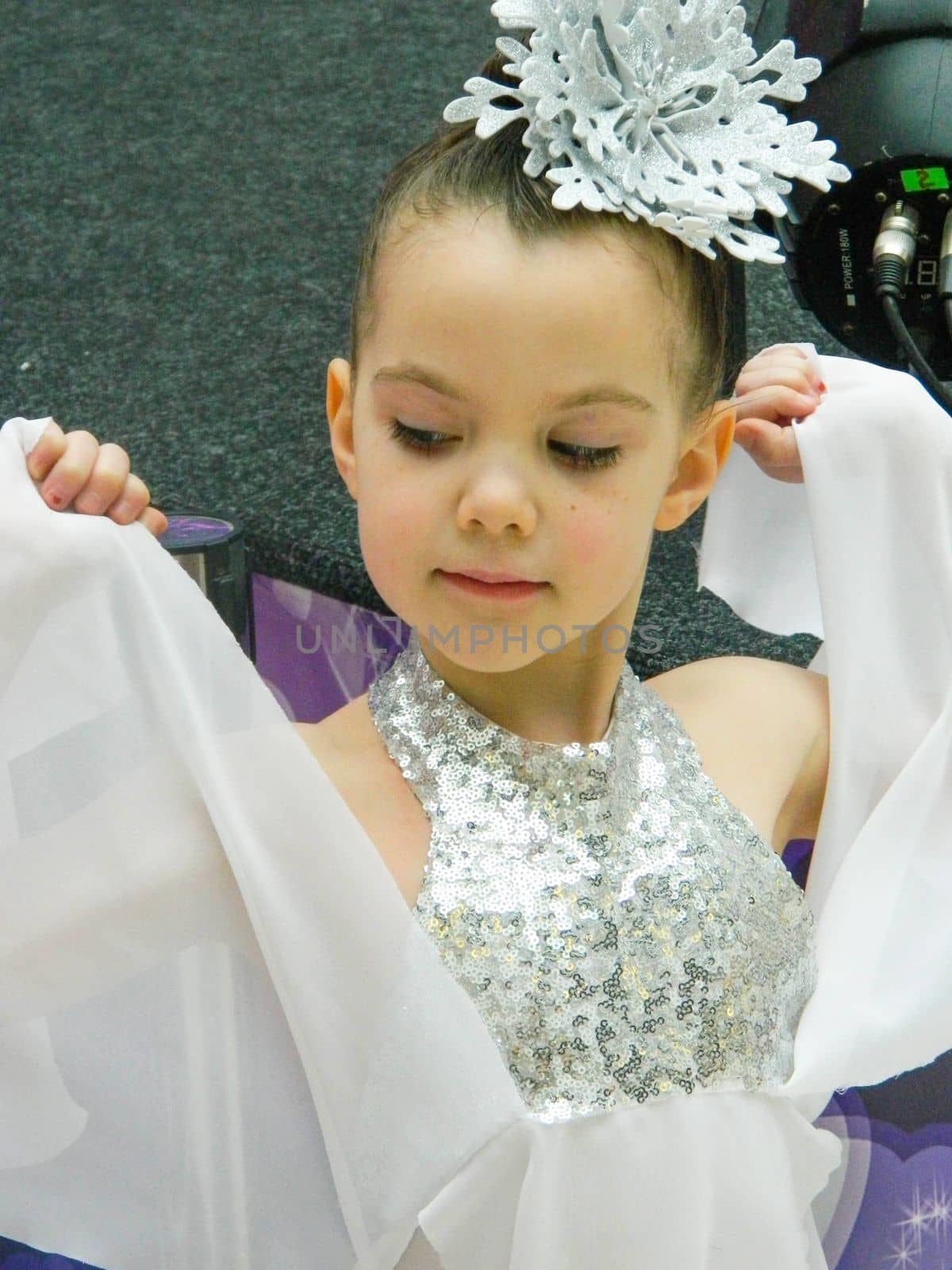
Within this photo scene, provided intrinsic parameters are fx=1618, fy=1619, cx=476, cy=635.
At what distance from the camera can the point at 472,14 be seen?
5.50ft

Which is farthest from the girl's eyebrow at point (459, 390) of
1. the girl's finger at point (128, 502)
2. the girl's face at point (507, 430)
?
the girl's finger at point (128, 502)

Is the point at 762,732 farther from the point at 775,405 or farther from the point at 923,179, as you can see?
the point at 923,179

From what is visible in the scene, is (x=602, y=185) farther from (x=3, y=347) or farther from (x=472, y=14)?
(x=472, y=14)

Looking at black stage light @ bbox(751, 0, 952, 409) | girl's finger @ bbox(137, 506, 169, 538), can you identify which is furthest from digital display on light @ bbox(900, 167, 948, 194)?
girl's finger @ bbox(137, 506, 169, 538)

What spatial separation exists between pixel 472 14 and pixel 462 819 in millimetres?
1252

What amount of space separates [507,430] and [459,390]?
0.07 feet

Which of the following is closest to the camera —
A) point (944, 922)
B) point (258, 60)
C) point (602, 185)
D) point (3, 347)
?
point (602, 185)

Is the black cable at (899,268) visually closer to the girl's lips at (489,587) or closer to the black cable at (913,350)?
the black cable at (913,350)

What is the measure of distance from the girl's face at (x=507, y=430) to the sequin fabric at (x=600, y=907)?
5 cm

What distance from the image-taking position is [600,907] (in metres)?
0.64

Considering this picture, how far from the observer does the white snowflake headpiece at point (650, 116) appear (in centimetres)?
60

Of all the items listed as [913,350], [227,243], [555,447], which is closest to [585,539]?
[555,447]

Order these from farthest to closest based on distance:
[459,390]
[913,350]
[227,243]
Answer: [227,243], [913,350], [459,390]

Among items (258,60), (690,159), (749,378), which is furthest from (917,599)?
(258,60)
